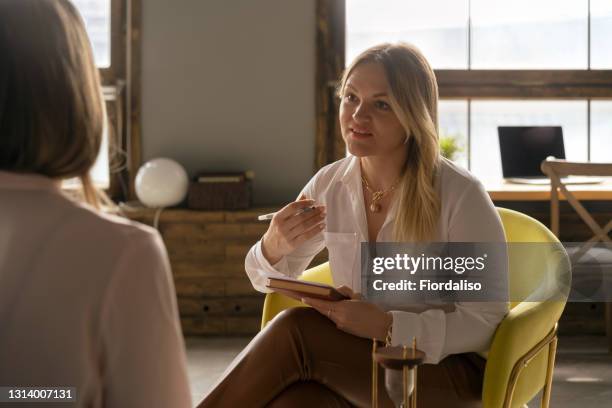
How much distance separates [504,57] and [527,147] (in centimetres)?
51

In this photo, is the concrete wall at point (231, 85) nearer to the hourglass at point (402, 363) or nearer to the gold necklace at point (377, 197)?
the gold necklace at point (377, 197)

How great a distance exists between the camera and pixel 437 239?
2.15 m

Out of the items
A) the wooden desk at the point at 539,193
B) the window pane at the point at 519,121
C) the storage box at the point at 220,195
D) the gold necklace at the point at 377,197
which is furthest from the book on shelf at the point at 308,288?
the window pane at the point at 519,121

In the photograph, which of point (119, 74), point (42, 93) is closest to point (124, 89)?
point (119, 74)

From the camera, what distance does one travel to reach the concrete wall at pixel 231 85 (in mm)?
4293

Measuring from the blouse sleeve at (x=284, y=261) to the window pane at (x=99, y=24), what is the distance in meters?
2.39

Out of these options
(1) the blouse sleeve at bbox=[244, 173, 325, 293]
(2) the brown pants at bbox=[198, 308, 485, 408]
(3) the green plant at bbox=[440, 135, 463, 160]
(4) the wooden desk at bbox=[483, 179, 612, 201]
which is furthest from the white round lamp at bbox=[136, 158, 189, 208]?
(2) the brown pants at bbox=[198, 308, 485, 408]

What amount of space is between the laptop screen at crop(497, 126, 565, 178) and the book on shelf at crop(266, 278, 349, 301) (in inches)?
98.9

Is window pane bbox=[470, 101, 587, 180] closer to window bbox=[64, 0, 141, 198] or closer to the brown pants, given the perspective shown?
window bbox=[64, 0, 141, 198]

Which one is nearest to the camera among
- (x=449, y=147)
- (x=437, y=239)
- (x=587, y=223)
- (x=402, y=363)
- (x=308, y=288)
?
(x=402, y=363)

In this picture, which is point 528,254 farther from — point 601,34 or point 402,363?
point 601,34

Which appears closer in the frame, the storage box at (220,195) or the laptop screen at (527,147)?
the storage box at (220,195)

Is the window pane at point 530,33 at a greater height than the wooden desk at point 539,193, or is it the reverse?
the window pane at point 530,33

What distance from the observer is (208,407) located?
197cm
